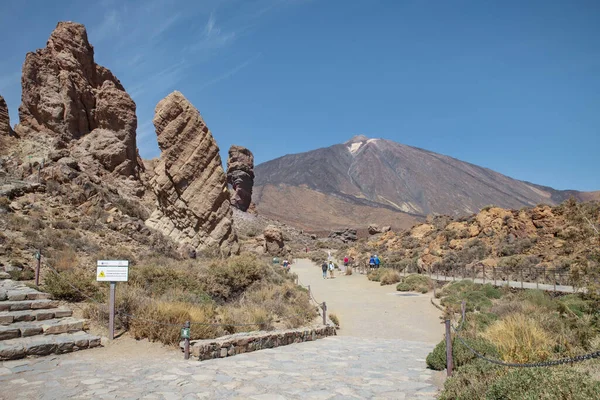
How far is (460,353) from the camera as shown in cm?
616

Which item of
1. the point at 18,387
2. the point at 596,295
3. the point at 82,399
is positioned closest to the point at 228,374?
the point at 82,399

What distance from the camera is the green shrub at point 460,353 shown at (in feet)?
19.6

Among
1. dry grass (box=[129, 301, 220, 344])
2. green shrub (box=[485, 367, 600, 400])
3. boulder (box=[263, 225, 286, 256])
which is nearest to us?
green shrub (box=[485, 367, 600, 400])

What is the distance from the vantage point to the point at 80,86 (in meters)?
30.0

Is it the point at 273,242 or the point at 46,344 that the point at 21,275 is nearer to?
the point at 46,344

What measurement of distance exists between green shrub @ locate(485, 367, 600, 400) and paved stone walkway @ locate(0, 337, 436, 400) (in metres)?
1.42

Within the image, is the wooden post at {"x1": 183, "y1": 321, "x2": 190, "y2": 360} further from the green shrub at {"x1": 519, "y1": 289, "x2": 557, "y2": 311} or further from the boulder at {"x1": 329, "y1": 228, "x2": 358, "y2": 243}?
the boulder at {"x1": 329, "y1": 228, "x2": 358, "y2": 243}

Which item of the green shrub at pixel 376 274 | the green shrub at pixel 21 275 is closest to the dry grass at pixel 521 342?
Answer: the green shrub at pixel 21 275

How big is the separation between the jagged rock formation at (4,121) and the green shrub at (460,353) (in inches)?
1193

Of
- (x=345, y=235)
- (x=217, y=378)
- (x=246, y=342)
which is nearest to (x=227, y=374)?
(x=217, y=378)

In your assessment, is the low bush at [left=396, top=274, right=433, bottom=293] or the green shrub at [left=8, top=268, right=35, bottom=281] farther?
the low bush at [left=396, top=274, right=433, bottom=293]

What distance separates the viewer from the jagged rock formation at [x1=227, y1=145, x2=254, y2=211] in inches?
2844

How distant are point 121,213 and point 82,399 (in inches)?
645

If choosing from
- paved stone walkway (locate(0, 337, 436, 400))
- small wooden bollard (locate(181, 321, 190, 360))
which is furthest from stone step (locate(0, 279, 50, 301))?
small wooden bollard (locate(181, 321, 190, 360))
